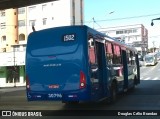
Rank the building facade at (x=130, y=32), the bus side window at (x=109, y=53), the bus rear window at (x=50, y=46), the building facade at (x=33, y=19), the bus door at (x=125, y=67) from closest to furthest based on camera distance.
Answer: the bus rear window at (x=50, y=46) < the bus side window at (x=109, y=53) < the bus door at (x=125, y=67) < the building facade at (x=33, y=19) < the building facade at (x=130, y=32)

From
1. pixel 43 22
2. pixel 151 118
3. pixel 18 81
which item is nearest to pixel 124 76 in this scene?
pixel 151 118


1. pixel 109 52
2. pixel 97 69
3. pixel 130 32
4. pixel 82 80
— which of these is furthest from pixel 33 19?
pixel 130 32

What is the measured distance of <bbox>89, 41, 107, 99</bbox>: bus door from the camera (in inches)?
603

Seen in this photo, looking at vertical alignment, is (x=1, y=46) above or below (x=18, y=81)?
above

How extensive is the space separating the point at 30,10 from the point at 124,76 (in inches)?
2338

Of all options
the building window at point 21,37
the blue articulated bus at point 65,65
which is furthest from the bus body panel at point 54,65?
the building window at point 21,37

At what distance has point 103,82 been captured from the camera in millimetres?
16766

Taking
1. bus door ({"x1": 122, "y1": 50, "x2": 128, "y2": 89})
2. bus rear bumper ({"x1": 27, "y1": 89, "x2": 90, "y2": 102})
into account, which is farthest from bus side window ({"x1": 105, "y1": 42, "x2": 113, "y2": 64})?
bus door ({"x1": 122, "y1": 50, "x2": 128, "y2": 89})

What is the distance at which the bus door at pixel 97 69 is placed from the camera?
1530 cm

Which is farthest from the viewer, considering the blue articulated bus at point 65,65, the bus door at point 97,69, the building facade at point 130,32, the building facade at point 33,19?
the building facade at point 130,32

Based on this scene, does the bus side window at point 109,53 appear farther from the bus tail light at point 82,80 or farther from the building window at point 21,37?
the building window at point 21,37

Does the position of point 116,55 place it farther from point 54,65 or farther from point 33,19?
point 33,19

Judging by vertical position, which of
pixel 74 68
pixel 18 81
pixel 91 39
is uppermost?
pixel 91 39

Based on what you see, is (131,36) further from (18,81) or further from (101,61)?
(101,61)
